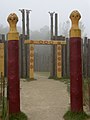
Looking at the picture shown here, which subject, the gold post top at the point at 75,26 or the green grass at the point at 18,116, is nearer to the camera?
the green grass at the point at 18,116

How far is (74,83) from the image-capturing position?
25.6ft

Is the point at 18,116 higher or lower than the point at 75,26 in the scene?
lower

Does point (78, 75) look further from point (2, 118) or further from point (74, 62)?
point (2, 118)

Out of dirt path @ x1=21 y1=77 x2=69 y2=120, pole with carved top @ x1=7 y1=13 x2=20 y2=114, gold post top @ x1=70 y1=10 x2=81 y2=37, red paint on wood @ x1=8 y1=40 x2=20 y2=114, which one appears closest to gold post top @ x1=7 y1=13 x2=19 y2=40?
pole with carved top @ x1=7 y1=13 x2=20 y2=114

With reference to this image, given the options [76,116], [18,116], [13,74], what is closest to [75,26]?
[13,74]

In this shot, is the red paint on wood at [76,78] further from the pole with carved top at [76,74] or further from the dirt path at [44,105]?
the dirt path at [44,105]

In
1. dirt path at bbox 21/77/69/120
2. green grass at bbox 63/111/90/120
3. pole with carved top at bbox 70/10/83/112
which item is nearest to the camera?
green grass at bbox 63/111/90/120

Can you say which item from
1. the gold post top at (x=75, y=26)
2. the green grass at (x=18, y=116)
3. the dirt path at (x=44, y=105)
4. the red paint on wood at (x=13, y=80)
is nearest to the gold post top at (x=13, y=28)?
the red paint on wood at (x=13, y=80)

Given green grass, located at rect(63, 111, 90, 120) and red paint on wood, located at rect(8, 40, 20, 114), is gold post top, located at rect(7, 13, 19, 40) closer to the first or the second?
red paint on wood, located at rect(8, 40, 20, 114)

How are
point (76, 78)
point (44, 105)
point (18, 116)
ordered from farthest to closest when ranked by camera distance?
point (44, 105) → point (76, 78) → point (18, 116)

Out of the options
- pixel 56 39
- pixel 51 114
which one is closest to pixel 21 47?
pixel 56 39

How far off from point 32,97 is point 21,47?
28.3ft

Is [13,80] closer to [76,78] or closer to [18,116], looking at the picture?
[18,116]

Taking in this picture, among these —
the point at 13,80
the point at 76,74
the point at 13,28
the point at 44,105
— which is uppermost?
the point at 13,28
